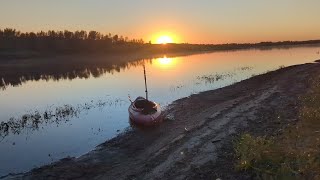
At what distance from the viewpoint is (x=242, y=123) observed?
19.3 m

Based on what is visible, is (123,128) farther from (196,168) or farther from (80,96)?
(80,96)

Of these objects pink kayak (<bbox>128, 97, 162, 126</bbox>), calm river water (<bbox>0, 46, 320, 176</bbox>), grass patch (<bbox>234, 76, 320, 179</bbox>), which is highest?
grass patch (<bbox>234, 76, 320, 179</bbox>)

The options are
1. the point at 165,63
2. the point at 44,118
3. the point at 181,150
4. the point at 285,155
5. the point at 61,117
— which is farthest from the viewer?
the point at 165,63

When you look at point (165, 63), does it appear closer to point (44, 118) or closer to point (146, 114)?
point (44, 118)

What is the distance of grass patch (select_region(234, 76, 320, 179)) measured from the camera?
10578mm

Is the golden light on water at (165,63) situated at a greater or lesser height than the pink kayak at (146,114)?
lesser

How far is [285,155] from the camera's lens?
38.8ft

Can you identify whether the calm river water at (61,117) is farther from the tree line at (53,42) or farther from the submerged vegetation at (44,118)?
the tree line at (53,42)

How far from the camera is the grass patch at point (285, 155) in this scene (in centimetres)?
1058

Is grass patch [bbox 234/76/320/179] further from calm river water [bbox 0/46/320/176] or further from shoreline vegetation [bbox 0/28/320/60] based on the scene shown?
shoreline vegetation [bbox 0/28/320/60]

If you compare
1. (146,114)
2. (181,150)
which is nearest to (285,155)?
(181,150)

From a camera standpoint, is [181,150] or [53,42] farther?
[53,42]

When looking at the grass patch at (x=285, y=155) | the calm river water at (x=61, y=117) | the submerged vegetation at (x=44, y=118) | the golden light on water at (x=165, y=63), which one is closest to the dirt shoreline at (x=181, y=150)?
the grass patch at (x=285, y=155)

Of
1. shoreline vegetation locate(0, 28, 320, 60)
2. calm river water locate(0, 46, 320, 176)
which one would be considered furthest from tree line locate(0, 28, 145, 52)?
calm river water locate(0, 46, 320, 176)
